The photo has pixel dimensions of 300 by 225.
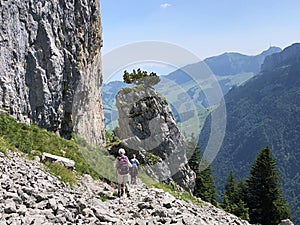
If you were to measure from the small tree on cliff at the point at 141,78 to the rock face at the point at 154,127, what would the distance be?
43.3 inches

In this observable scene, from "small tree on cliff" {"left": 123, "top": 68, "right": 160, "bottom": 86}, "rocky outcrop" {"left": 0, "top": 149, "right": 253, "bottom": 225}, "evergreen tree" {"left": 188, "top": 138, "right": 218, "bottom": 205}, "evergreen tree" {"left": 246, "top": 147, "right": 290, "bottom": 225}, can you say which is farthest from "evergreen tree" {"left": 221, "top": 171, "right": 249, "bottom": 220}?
"rocky outcrop" {"left": 0, "top": 149, "right": 253, "bottom": 225}

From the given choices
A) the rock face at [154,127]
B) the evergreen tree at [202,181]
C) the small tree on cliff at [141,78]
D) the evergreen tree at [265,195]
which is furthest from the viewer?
the evergreen tree at [202,181]

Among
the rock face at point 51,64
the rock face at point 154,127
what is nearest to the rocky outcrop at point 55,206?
the rock face at point 51,64

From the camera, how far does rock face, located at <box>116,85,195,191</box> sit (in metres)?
40.0

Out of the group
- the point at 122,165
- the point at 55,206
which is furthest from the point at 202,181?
the point at 55,206

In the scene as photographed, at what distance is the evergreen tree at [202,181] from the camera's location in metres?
53.9

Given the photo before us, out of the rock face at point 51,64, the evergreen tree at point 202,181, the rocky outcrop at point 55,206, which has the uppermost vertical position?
the rock face at point 51,64

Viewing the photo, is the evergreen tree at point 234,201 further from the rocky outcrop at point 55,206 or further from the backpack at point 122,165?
the rocky outcrop at point 55,206

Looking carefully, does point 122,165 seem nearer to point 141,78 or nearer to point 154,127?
point 154,127

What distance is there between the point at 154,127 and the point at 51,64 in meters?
17.8

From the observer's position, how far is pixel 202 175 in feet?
193

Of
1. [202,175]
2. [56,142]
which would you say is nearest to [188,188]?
[202,175]

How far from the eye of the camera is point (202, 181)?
182 feet

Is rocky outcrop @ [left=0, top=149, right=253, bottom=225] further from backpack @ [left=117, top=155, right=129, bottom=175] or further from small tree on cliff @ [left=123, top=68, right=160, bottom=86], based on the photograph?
small tree on cliff @ [left=123, top=68, right=160, bottom=86]
